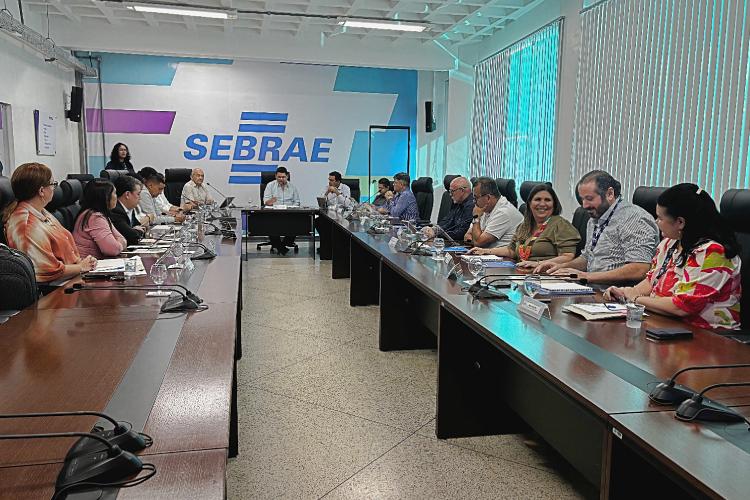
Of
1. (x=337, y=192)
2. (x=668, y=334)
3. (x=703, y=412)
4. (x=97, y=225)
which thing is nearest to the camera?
(x=703, y=412)

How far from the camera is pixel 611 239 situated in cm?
330

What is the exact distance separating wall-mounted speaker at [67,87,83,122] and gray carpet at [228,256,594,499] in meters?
→ 5.75

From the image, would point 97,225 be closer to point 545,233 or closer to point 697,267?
point 545,233

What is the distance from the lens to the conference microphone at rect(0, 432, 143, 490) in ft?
3.34

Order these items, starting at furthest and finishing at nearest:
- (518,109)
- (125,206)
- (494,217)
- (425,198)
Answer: (518,109) → (425,198) → (125,206) → (494,217)

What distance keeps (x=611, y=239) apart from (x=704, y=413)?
2.12m

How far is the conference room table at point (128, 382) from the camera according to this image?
108cm

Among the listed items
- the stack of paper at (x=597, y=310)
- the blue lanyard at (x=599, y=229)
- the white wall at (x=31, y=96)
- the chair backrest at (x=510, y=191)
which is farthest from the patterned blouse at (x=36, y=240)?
the white wall at (x=31, y=96)

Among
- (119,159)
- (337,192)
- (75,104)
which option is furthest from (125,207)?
(119,159)

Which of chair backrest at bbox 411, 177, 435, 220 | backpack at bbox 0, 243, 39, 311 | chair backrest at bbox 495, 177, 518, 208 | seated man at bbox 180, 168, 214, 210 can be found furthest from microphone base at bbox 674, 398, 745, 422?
seated man at bbox 180, 168, 214, 210

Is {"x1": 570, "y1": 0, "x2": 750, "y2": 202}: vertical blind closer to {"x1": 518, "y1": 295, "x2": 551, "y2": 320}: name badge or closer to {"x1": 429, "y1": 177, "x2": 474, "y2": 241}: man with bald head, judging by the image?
{"x1": 429, "y1": 177, "x2": 474, "y2": 241}: man with bald head

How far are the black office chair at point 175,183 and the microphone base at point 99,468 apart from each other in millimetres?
7773

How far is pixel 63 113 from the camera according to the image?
8531 millimetres

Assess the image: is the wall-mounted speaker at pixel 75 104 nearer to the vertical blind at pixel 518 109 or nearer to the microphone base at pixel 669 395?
the vertical blind at pixel 518 109
